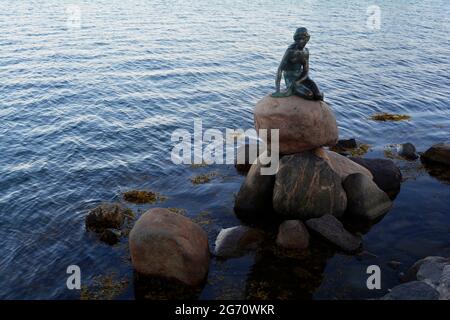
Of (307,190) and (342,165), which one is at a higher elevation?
(342,165)

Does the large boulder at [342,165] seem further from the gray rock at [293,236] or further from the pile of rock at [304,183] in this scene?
the gray rock at [293,236]

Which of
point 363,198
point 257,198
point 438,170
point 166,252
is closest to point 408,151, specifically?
point 438,170

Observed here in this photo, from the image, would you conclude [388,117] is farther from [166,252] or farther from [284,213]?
[166,252]

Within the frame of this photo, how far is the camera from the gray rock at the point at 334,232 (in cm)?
1695

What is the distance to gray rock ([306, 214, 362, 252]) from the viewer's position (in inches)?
667

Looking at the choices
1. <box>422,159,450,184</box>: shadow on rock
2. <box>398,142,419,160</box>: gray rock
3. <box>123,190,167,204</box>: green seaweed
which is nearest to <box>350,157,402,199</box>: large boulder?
<box>422,159,450,184</box>: shadow on rock

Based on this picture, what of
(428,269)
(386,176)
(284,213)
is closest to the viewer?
(428,269)

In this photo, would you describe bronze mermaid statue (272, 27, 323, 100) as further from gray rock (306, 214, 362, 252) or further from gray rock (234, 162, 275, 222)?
gray rock (306, 214, 362, 252)

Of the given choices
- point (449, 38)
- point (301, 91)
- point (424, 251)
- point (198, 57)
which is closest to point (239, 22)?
point (198, 57)

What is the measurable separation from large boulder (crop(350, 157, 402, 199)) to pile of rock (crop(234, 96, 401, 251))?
5.02ft

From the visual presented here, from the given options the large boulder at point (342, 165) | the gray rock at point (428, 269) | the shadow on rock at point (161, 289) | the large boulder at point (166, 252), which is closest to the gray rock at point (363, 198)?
the large boulder at point (342, 165)

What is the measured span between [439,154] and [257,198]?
11.8 m

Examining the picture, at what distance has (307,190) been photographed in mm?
18844

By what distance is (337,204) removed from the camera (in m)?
19.1
